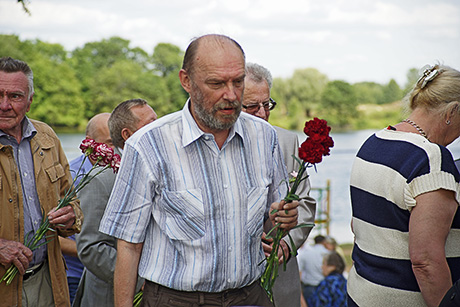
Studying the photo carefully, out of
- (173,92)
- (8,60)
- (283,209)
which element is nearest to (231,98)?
(283,209)

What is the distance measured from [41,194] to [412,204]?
6.59ft

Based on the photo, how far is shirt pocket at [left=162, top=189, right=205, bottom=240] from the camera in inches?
92.1

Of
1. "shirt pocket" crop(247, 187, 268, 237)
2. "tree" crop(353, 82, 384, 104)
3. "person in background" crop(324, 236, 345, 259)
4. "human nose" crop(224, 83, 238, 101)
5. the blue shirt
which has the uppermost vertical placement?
"human nose" crop(224, 83, 238, 101)

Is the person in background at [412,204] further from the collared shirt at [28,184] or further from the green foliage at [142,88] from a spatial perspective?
the green foliage at [142,88]

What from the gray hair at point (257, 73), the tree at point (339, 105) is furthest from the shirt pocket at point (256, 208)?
the tree at point (339, 105)

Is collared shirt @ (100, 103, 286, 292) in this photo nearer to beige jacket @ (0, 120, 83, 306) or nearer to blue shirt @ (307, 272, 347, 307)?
beige jacket @ (0, 120, 83, 306)

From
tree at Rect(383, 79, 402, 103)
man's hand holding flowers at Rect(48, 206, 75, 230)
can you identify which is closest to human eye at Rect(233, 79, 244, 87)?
man's hand holding flowers at Rect(48, 206, 75, 230)

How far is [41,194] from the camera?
10.2 ft

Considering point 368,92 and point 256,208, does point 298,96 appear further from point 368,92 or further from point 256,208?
point 256,208

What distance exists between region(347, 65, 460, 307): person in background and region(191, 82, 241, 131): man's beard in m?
0.67

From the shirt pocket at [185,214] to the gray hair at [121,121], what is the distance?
148 centimetres

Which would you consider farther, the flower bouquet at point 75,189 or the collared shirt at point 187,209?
the flower bouquet at point 75,189

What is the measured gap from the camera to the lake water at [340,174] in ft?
66.0

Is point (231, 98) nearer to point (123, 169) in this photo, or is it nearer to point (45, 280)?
point (123, 169)
